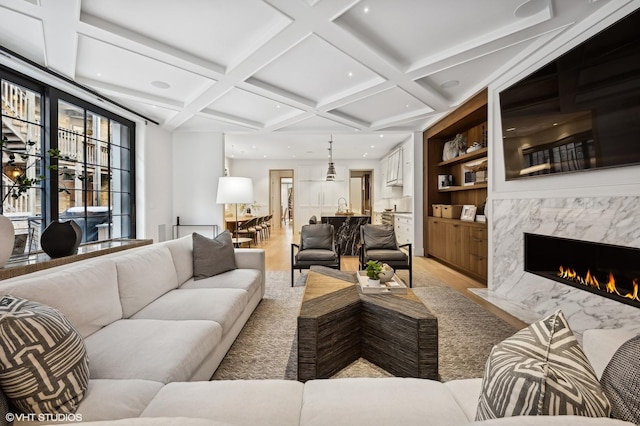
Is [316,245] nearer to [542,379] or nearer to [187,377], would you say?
[187,377]

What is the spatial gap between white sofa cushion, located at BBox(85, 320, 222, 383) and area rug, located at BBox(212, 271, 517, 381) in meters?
0.43

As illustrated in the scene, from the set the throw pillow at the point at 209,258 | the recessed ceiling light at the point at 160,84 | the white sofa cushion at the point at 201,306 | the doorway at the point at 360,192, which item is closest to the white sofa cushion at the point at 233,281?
the throw pillow at the point at 209,258

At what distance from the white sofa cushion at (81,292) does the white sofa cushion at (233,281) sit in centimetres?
83

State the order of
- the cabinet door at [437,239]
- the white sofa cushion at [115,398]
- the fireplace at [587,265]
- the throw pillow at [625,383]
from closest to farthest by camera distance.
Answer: the throw pillow at [625,383]
the white sofa cushion at [115,398]
the fireplace at [587,265]
the cabinet door at [437,239]

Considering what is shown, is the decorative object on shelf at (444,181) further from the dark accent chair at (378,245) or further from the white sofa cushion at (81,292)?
the white sofa cushion at (81,292)

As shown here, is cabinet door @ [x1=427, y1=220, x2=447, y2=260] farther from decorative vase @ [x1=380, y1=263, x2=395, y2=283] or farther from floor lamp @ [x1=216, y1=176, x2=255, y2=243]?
floor lamp @ [x1=216, y1=176, x2=255, y2=243]

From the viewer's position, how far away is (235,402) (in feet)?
3.50

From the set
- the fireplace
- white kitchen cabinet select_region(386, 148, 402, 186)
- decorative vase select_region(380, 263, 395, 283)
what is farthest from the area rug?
white kitchen cabinet select_region(386, 148, 402, 186)

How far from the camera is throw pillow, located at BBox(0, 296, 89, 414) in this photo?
3.08ft

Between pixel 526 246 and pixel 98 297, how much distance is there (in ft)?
13.1

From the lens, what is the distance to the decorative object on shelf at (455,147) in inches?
211

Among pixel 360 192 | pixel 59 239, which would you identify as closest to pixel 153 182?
pixel 59 239

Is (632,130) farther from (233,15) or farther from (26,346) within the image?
(26,346)

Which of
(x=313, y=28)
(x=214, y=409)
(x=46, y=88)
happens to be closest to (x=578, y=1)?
(x=313, y=28)
